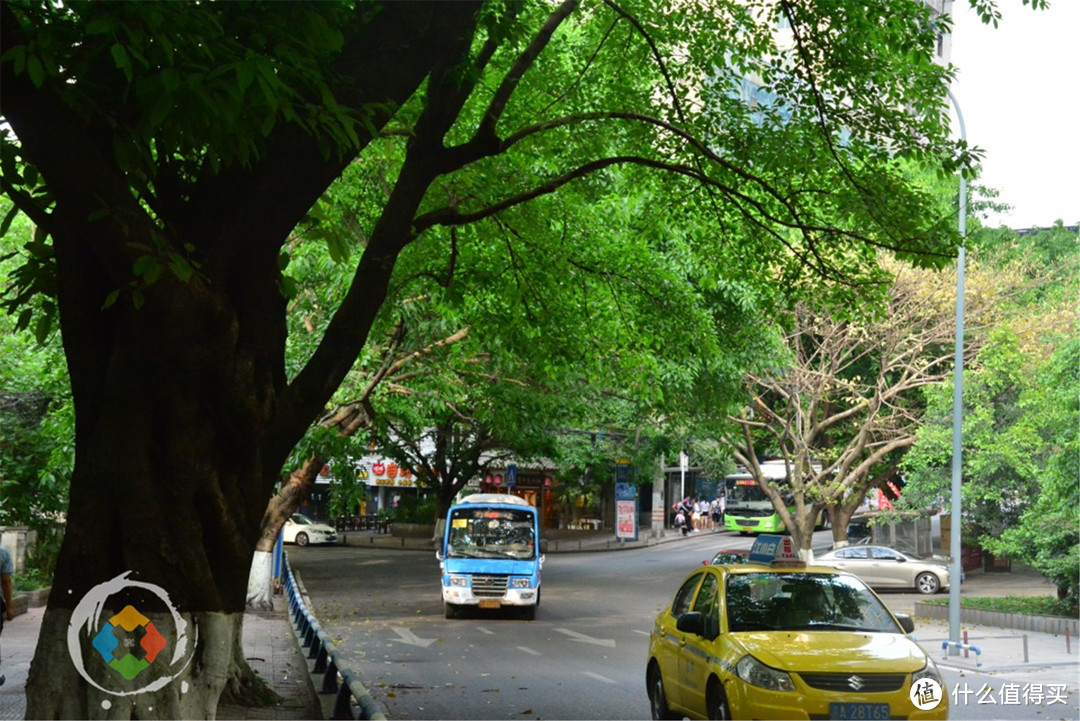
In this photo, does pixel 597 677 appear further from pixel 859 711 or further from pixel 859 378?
pixel 859 378

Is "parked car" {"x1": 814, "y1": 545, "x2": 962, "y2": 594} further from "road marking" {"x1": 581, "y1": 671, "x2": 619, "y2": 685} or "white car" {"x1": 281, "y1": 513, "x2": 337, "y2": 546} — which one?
"white car" {"x1": 281, "y1": 513, "x2": 337, "y2": 546}

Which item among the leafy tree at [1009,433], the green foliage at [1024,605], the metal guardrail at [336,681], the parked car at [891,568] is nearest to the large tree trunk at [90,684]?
the metal guardrail at [336,681]

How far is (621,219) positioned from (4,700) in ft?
37.1

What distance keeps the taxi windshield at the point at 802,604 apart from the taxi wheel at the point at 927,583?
83.6 ft

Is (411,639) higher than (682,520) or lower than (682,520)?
lower

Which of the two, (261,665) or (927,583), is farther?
(927,583)

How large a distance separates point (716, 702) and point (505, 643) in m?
11.0

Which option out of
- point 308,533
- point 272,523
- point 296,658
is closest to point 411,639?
point 296,658

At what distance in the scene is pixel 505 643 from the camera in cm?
1956

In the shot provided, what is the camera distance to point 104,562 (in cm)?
615

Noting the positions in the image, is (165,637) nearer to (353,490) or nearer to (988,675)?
(988,675)

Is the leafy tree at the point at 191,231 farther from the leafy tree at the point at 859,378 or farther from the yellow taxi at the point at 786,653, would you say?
the leafy tree at the point at 859,378

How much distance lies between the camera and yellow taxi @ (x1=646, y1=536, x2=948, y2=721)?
8.27 metres

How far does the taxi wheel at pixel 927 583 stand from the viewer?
110 ft
